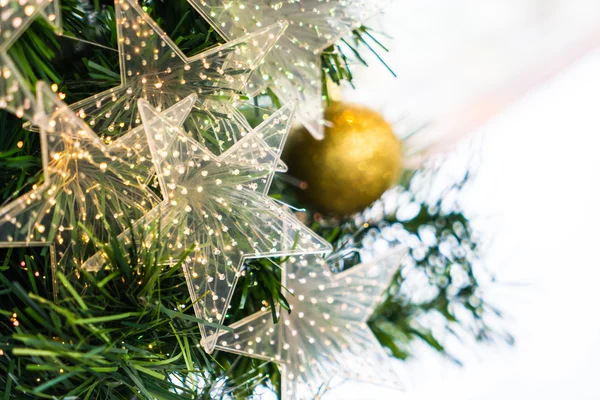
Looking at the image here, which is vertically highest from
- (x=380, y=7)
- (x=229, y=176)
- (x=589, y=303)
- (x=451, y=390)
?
(x=380, y=7)

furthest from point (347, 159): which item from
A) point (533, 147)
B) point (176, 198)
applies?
point (533, 147)

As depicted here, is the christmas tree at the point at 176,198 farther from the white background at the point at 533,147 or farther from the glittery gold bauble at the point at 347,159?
the white background at the point at 533,147

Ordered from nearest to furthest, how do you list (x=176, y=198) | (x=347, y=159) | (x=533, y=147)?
1. (x=176, y=198)
2. (x=347, y=159)
3. (x=533, y=147)

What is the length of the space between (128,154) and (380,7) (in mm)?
215

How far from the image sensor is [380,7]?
1.33 feet

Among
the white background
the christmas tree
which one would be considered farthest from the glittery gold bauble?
the white background

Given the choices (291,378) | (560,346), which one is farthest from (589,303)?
(291,378)

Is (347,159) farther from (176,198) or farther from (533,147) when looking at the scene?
(533,147)

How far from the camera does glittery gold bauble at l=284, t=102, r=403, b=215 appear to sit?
1.49 ft

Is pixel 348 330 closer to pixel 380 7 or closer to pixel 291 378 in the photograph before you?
pixel 291 378

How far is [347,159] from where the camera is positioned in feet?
1.49

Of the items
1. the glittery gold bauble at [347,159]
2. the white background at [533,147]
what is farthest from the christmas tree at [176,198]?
the white background at [533,147]

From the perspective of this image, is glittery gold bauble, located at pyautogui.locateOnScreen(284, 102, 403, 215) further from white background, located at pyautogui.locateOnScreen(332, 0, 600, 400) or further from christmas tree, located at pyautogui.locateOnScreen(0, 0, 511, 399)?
white background, located at pyautogui.locateOnScreen(332, 0, 600, 400)

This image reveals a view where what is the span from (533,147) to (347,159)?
18.3 inches
